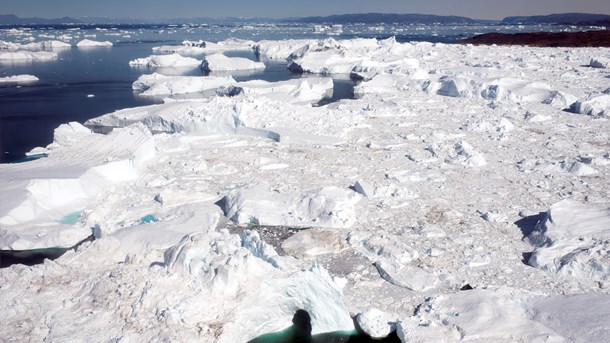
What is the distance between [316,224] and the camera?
5.07 meters

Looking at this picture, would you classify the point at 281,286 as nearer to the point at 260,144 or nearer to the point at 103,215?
the point at 103,215

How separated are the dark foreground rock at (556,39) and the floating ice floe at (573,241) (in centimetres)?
2552

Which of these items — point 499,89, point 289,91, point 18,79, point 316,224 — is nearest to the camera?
point 316,224

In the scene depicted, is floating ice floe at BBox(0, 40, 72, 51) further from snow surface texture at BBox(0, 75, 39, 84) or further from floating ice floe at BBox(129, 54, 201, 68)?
snow surface texture at BBox(0, 75, 39, 84)

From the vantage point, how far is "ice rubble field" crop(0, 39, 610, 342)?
3.35 m

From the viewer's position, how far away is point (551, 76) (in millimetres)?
14602

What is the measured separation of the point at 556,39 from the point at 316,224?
29789 millimetres

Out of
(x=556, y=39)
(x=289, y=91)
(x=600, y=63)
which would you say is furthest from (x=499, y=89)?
(x=556, y=39)

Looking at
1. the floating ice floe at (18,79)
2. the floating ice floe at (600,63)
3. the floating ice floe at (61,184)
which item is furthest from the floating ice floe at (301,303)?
the floating ice floe at (18,79)

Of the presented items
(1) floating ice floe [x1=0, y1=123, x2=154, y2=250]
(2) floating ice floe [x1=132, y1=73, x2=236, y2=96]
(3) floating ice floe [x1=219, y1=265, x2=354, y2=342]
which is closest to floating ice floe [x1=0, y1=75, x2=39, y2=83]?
(2) floating ice floe [x1=132, y1=73, x2=236, y2=96]

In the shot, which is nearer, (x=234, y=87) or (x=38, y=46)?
(x=234, y=87)

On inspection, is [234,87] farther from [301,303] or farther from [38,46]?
[38,46]

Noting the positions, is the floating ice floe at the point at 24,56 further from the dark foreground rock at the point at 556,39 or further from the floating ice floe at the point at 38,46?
the dark foreground rock at the point at 556,39

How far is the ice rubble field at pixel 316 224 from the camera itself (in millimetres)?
3346
